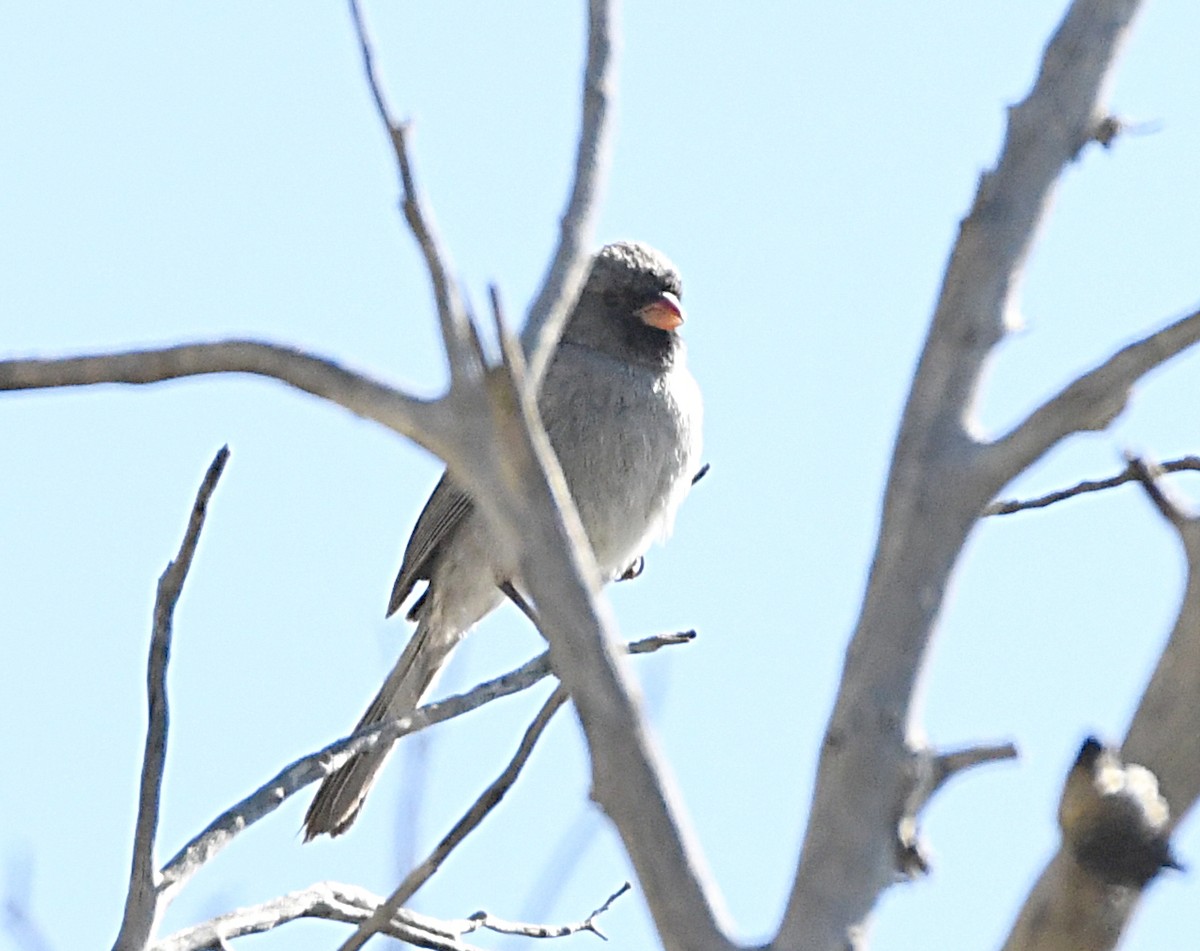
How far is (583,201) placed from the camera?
7.41ft

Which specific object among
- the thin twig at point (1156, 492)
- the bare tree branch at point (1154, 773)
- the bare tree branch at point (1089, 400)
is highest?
the bare tree branch at point (1089, 400)

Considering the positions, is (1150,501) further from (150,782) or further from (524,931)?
(524,931)

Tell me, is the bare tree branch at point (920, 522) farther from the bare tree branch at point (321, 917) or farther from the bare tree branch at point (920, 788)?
the bare tree branch at point (321, 917)

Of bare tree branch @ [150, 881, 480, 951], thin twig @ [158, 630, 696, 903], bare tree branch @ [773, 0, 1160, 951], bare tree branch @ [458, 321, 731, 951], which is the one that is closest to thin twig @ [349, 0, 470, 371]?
bare tree branch @ [458, 321, 731, 951]

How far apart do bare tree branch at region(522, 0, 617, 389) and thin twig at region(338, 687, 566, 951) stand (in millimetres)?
680

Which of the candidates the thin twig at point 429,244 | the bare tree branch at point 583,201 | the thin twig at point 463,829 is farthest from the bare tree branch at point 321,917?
the thin twig at point 429,244

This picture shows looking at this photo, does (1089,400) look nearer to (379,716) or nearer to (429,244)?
(429,244)

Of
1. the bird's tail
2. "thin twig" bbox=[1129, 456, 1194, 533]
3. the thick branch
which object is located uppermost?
the thick branch

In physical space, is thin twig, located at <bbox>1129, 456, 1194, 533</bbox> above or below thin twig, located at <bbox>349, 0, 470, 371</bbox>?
below

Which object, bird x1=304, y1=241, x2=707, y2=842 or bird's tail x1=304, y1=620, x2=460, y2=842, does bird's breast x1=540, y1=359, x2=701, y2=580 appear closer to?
bird x1=304, y1=241, x2=707, y2=842

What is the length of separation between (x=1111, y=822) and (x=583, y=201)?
3.37 feet

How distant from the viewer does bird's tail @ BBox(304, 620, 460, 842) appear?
641cm

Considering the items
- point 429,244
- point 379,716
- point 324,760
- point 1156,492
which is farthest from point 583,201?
point 379,716

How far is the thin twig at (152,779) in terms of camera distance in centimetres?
282
